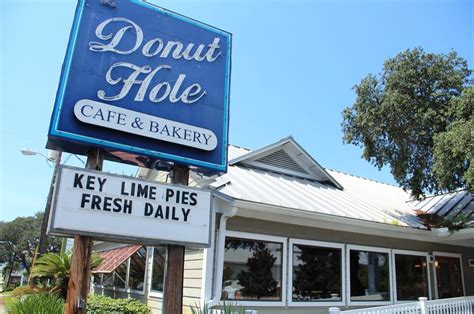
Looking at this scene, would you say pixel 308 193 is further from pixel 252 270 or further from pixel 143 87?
pixel 143 87

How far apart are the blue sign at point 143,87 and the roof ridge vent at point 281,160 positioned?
17.5 feet

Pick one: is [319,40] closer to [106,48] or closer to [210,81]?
[210,81]

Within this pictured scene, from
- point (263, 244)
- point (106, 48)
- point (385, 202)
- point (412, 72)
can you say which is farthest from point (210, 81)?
point (385, 202)

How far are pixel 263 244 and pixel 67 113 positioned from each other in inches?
204

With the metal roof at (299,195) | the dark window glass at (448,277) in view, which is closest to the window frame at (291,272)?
the metal roof at (299,195)

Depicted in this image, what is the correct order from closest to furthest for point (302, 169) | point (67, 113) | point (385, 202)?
point (67, 113) < point (302, 169) < point (385, 202)

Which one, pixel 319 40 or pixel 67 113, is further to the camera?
pixel 319 40

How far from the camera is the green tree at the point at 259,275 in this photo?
27.5ft

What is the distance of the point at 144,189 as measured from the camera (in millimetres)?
5281

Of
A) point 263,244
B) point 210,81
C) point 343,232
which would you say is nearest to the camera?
point 210,81

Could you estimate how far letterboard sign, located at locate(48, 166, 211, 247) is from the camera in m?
4.78

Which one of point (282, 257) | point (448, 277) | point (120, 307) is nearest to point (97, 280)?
point (120, 307)

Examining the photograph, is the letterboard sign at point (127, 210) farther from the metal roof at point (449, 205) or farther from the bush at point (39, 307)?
the metal roof at point (449, 205)

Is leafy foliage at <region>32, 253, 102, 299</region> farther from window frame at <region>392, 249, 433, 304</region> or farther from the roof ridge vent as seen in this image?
window frame at <region>392, 249, 433, 304</region>
